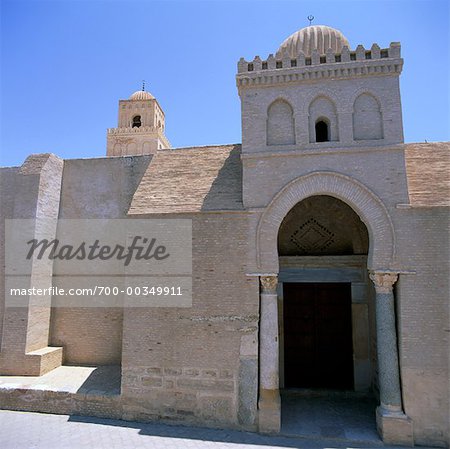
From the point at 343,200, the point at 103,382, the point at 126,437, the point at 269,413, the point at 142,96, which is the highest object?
the point at 142,96

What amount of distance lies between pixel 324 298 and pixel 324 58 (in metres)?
5.84

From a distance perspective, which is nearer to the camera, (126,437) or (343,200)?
(126,437)

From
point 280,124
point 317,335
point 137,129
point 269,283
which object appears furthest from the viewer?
point 137,129

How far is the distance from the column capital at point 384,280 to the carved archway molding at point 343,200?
11cm

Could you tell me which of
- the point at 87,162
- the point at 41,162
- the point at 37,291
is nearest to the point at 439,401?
the point at 37,291

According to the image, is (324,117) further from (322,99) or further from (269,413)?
(269,413)

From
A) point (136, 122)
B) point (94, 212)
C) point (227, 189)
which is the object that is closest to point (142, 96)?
point (136, 122)

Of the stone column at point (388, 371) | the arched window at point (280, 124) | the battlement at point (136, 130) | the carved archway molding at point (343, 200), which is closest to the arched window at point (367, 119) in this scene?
the carved archway molding at point (343, 200)

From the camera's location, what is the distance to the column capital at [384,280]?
6523 millimetres

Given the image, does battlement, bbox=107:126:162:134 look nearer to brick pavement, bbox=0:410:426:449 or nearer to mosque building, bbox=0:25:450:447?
mosque building, bbox=0:25:450:447

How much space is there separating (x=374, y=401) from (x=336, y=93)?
703 cm

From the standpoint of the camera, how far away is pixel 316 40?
9.25 meters

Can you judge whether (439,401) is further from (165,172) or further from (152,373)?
(165,172)

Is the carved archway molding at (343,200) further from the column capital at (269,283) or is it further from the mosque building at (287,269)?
the column capital at (269,283)
